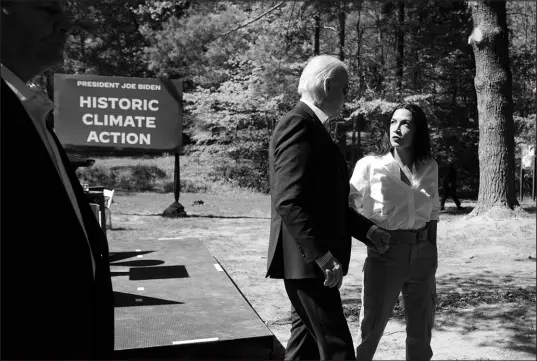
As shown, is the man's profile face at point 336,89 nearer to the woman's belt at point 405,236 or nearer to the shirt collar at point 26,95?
the woman's belt at point 405,236

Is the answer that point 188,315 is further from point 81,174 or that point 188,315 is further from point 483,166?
point 81,174

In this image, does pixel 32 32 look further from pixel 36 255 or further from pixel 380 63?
pixel 380 63

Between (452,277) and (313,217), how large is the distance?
5.20 m

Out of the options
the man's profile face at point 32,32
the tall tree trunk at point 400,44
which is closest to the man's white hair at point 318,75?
the man's profile face at point 32,32

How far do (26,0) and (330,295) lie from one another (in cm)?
182

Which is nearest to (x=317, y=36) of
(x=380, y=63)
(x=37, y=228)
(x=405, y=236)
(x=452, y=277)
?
(x=380, y=63)

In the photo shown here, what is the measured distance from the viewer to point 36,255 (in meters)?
1.21

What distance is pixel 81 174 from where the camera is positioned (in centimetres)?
2366

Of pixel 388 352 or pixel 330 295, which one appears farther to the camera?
pixel 388 352

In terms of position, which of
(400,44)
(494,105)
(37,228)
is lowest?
(37,228)

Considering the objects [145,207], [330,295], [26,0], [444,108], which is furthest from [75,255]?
[444,108]

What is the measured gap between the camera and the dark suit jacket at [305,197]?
254 cm

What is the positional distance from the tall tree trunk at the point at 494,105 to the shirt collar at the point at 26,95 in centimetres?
1157

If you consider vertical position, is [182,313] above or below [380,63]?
below
